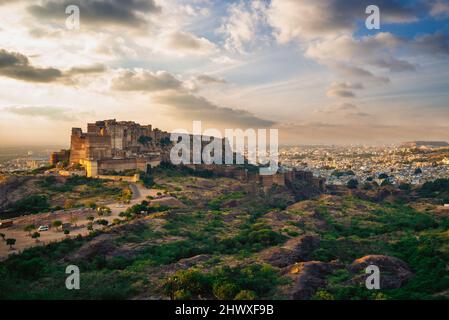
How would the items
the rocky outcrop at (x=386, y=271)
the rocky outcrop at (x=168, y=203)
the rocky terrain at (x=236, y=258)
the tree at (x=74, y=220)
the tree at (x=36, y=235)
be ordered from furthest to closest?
the rocky outcrop at (x=168, y=203), the tree at (x=74, y=220), the tree at (x=36, y=235), the rocky outcrop at (x=386, y=271), the rocky terrain at (x=236, y=258)

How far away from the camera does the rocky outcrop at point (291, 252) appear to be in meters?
21.6

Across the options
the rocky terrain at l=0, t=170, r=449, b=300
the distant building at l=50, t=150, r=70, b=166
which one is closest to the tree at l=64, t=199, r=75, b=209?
the rocky terrain at l=0, t=170, r=449, b=300

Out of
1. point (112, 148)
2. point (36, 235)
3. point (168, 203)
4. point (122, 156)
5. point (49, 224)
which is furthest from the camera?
point (112, 148)

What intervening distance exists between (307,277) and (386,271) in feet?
15.2

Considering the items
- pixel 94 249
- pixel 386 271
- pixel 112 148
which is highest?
pixel 112 148

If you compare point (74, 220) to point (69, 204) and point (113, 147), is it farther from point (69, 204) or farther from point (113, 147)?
point (113, 147)

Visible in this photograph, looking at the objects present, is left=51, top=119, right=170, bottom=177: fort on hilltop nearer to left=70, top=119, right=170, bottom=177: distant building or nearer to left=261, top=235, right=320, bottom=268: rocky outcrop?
left=70, top=119, right=170, bottom=177: distant building

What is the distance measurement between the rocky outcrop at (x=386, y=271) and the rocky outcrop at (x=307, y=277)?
109 cm

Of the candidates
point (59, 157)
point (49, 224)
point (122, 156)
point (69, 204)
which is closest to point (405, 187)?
point (122, 156)

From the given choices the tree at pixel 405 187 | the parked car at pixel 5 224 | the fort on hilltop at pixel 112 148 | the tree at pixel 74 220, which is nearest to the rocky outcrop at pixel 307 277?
the tree at pixel 74 220

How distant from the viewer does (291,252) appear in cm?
2272

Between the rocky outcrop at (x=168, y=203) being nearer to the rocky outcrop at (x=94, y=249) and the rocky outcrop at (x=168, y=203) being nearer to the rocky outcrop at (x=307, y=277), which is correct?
the rocky outcrop at (x=94, y=249)

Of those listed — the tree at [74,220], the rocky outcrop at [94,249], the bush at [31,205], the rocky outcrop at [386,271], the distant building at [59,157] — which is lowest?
the rocky outcrop at [386,271]
